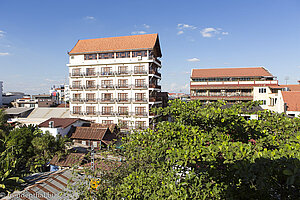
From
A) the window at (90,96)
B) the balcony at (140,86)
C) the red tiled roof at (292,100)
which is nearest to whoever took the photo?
the red tiled roof at (292,100)

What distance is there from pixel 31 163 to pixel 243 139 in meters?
17.7

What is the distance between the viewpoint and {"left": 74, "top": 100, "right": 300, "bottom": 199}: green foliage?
4059 millimetres

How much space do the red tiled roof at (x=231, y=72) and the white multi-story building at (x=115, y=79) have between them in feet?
49.4

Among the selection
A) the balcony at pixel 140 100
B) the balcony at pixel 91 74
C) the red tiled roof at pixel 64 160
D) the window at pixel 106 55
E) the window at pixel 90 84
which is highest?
the window at pixel 106 55

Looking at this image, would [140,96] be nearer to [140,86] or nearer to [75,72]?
[140,86]

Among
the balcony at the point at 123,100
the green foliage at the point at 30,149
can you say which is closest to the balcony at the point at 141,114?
the balcony at the point at 123,100

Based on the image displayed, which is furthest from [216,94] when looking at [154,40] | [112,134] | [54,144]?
[54,144]

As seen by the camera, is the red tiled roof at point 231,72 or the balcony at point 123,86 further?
the red tiled roof at point 231,72

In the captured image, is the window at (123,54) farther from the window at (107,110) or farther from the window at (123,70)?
the window at (107,110)

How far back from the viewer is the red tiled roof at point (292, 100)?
1082 inches

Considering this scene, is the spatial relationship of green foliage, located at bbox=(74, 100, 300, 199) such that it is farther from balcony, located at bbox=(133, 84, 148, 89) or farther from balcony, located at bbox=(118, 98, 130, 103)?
balcony, located at bbox=(118, 98, 130, 103)

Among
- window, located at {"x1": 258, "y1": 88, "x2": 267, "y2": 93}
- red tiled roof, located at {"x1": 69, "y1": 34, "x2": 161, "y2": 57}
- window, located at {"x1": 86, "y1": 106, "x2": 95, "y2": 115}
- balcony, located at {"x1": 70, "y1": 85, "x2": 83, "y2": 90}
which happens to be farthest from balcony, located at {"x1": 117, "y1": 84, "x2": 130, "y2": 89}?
window, located at {"x1": 258, "y1": 88, "x2": 267, "y2": 93}

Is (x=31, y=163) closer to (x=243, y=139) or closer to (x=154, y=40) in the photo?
(x=243, y=139)

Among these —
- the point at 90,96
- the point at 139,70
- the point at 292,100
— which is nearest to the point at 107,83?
the point at 90,96
